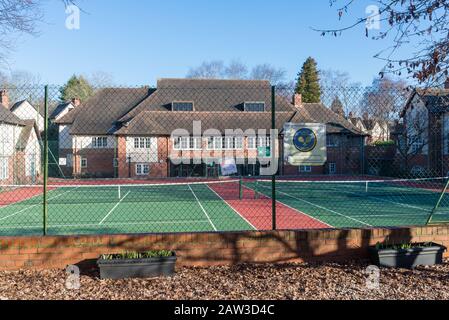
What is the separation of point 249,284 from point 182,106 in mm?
40116

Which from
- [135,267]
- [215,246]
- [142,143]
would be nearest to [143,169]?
[142,143]

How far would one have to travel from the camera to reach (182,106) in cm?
4419

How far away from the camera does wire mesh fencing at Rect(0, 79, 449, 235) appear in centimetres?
902

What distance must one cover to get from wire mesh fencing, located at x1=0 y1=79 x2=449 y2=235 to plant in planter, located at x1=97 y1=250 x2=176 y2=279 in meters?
1.40

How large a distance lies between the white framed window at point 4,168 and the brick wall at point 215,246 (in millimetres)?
22677

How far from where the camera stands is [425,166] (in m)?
28.8

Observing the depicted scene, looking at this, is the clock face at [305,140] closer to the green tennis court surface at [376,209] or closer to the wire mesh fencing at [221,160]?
the wire mesh fencing at [221,160]

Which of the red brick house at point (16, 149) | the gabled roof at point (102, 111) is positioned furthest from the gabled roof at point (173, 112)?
the red brick house at point (16, 149)

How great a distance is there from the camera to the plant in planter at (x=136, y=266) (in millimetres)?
5379

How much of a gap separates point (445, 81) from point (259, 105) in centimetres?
3923

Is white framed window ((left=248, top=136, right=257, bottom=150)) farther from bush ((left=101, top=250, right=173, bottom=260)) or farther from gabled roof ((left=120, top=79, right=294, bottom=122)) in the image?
bush ((left=101, top=250, right=173, bottom=260))

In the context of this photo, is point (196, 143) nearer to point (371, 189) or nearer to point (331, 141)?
point (371, 189)
